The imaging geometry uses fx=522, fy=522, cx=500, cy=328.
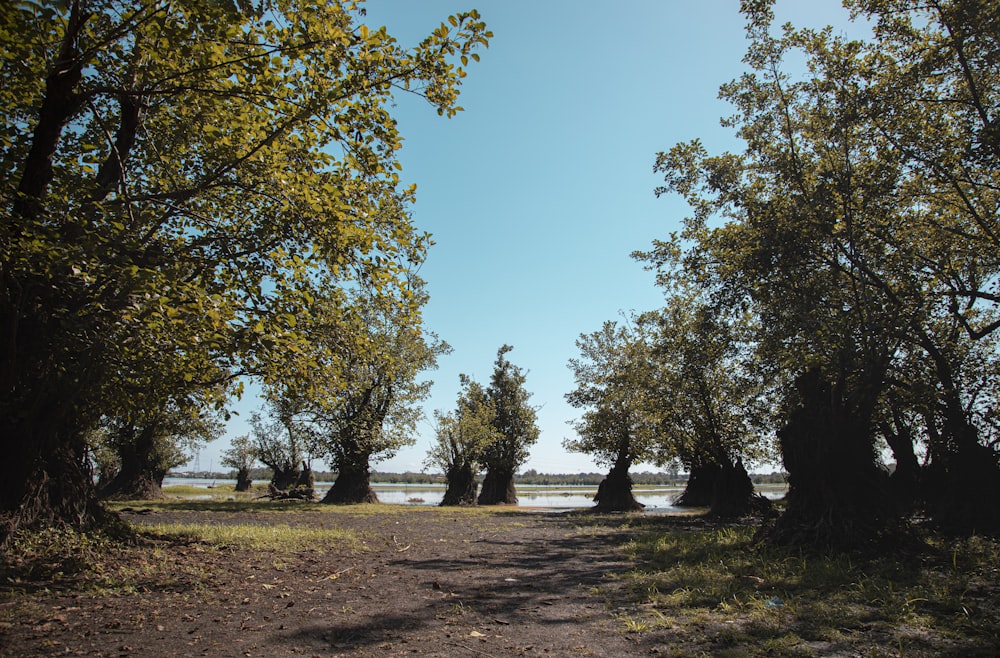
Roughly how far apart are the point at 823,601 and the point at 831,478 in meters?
6.16

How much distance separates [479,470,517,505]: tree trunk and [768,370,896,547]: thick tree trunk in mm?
33916

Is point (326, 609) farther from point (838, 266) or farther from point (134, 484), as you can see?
point (134, 484)

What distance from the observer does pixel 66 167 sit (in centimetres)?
929

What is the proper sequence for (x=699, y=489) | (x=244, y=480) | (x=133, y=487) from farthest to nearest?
(x=244, y=480) < (x=699, y=489) < (x=133, y=487)

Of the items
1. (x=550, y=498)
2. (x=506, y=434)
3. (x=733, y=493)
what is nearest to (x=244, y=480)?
(x=506, y=434)

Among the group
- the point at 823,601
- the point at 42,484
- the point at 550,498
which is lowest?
the point at 550,498

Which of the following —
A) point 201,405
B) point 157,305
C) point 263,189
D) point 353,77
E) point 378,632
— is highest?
point 353,77

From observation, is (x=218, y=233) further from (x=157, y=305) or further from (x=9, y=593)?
(x=9, y=593)

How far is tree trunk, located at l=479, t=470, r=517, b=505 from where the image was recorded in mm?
45062

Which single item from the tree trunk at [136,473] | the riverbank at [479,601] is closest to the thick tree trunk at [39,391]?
the riverbank at [479,601]

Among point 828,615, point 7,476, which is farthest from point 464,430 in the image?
point 828,615

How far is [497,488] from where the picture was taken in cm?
4531

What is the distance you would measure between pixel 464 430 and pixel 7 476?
99.8ft

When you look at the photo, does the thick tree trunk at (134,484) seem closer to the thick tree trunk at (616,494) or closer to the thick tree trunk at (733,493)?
the thick tree trunk at (616,494)
